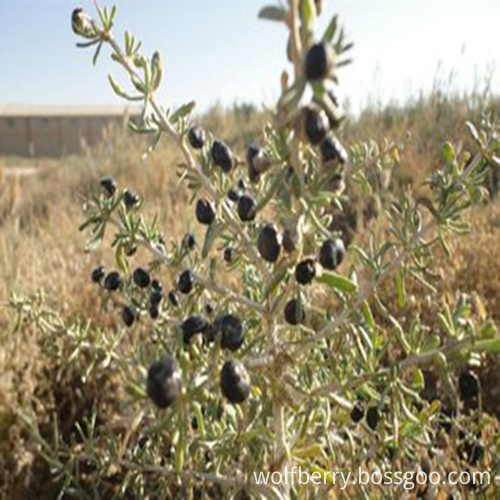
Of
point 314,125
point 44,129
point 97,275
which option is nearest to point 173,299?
point 97,275

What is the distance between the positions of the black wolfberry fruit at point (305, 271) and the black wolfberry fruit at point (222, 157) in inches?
10.5

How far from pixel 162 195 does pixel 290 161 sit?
16.2 feet

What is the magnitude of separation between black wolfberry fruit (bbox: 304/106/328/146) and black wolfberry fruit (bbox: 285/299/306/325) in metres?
0.32

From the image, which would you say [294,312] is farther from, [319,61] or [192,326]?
[319,61]

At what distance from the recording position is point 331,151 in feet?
2.42

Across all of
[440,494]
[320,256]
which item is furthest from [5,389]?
[320,256]

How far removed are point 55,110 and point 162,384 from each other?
37317 mm

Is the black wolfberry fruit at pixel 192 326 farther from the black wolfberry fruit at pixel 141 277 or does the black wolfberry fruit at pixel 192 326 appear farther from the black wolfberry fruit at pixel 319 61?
the black wolfberry fruit at pixel 319 61

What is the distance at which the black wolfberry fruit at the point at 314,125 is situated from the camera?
2.04 ft

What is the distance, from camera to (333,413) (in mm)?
1213

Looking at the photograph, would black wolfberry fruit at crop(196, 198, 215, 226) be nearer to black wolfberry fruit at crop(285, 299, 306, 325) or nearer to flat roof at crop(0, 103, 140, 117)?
black wolfberry fruit at crop(285, 299, 306, 325)

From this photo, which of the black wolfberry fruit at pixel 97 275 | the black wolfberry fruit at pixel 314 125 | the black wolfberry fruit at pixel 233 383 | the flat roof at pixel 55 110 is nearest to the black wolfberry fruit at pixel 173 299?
the black wolfberry fruit at pixel 97 275

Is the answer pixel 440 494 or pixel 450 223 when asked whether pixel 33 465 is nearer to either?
pixel 440 494

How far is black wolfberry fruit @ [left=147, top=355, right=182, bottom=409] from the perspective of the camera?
0.60 m
